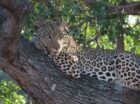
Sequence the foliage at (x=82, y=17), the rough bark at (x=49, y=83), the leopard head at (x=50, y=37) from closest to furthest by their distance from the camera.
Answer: the rough bark at (x=49, y=83) < the foliage at (x=82, y=17) < the leopard head at (x=50, y=37)

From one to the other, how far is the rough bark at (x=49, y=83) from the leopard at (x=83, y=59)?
27 cm

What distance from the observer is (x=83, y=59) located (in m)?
7.48

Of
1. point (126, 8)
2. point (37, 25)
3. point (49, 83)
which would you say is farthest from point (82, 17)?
point (49, 83)

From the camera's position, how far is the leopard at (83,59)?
22.4 ft

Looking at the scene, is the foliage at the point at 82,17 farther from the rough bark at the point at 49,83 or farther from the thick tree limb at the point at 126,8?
the rough bark at the point at 49,83

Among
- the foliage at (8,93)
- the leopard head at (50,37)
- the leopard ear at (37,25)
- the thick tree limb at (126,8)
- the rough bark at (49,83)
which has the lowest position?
the foliage at (8,93)

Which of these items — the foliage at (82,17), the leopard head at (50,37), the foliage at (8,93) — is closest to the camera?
the foliage at (82,17)

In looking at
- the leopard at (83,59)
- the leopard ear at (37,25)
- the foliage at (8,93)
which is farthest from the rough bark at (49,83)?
the foliage at (8,93)

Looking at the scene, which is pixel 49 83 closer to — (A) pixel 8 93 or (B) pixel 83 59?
(B) pixel 83 59

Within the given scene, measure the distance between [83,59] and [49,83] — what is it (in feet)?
4.69

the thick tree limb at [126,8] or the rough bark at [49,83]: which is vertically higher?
the thick tree limb at [126,8]

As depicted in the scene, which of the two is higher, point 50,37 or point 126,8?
point 126,8

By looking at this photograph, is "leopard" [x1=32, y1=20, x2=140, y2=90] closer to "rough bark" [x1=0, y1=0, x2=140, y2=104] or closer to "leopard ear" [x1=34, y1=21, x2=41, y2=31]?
"leopard ear" [x1=34, y1=21, x2=41, y2=31]

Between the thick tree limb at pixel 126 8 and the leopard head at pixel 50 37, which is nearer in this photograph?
the leopard head at pixel 50 37
